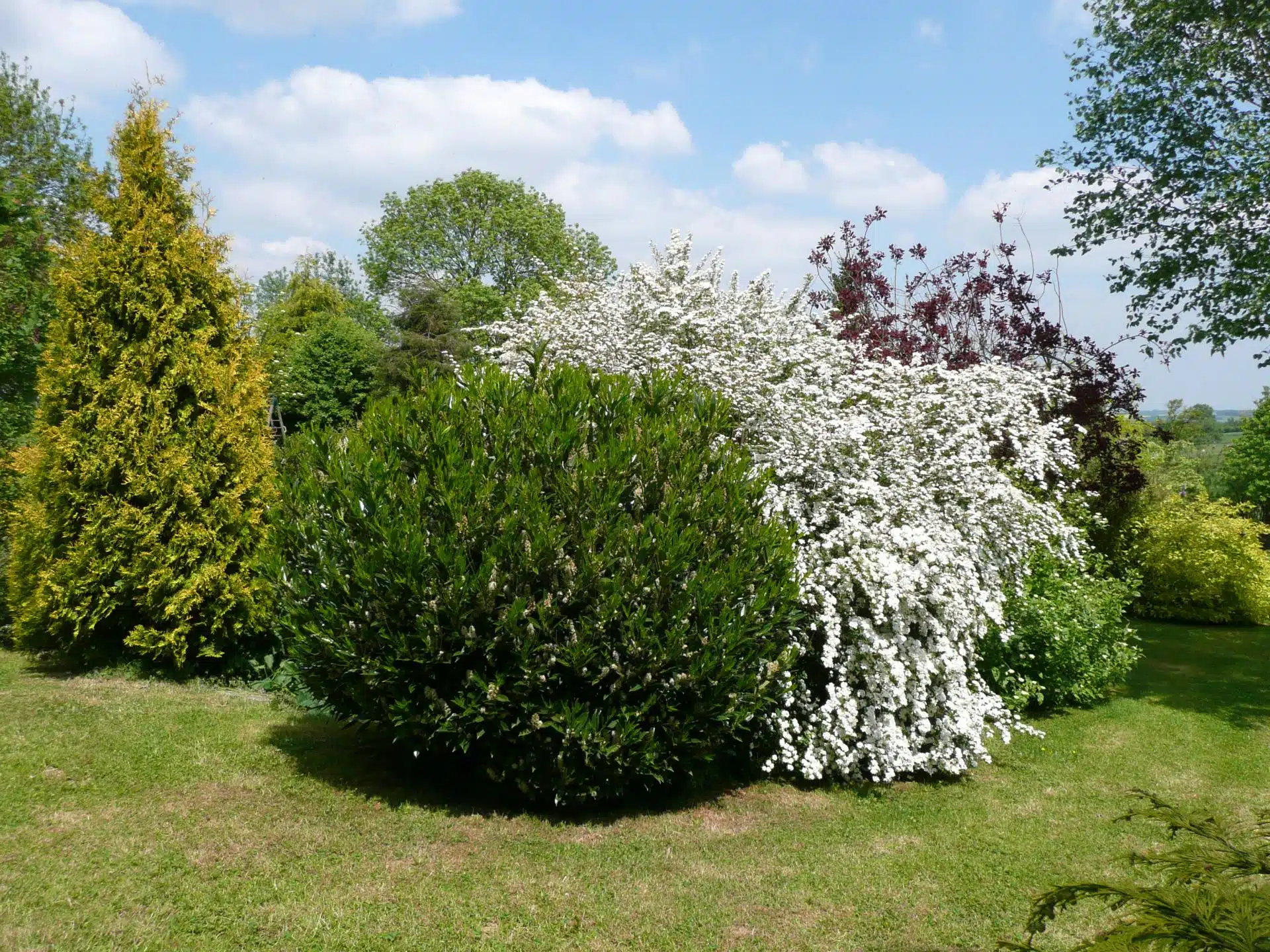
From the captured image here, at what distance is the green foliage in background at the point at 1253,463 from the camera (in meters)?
30.5

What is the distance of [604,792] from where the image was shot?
6.01 metres

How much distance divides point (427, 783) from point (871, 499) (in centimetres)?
420

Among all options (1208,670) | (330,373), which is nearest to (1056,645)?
(1208,670)

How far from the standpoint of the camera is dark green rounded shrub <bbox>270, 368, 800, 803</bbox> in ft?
17.6

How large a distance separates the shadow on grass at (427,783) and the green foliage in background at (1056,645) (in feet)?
11.6

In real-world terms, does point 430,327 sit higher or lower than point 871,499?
higher

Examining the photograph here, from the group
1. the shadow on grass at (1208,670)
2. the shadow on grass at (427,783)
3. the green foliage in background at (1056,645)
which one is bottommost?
the shadow on grass at (1208,670)

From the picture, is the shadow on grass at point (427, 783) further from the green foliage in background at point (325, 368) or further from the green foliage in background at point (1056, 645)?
the green foliage in background at point (325, 368)

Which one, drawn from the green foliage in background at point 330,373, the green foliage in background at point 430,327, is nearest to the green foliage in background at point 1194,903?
the green foliage in background at point 430,327

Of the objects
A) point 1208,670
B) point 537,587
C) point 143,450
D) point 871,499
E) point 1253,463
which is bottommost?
point 1208,670

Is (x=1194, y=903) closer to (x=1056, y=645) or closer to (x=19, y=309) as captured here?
(x=1056, y=645)

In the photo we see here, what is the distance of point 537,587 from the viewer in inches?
218

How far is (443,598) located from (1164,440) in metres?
11.2

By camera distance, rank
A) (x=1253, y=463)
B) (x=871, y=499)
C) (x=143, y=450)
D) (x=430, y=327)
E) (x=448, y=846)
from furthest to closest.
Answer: (x=1253, y=463) < (x=430, y=327) < (x=143, y=450) < (x=871, y=499) < (x=448, y=846)
